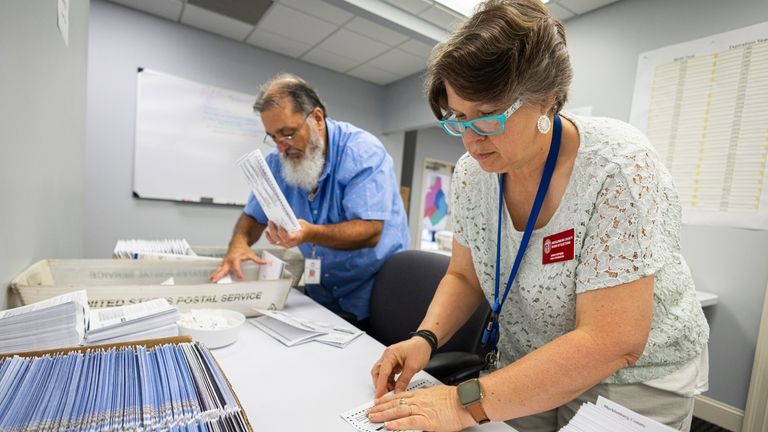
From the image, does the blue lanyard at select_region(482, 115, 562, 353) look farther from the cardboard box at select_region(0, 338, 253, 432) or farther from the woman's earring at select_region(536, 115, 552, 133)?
the cardboard box at select_region(0, 338, 253, 432)

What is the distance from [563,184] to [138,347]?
80 cm

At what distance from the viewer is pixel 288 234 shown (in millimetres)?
1151

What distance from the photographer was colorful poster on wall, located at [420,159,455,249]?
19.1 feet

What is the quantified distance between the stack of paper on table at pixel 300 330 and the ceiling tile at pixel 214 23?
2.94 m

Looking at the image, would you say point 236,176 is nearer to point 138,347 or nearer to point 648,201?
point 138,347

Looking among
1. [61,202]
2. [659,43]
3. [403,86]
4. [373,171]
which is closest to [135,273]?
[61,202]

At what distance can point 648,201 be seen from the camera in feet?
2.01

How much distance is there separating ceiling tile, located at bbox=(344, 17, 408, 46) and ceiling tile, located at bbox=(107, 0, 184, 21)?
1.33 m

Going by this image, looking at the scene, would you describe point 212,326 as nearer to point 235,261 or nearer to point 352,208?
point 235,261

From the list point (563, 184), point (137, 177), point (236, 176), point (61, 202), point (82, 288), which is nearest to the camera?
point (563, 184)

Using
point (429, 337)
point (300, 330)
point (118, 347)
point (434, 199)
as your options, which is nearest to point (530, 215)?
point (429, 337)

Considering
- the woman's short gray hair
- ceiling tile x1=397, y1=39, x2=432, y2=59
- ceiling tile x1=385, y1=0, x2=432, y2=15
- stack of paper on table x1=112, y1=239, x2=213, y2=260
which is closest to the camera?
the woman's short gray hair

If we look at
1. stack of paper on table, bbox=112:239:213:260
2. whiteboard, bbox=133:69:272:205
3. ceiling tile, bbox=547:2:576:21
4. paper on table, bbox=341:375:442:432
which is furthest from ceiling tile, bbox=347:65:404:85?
paper on table, bbox=341:375:442:432

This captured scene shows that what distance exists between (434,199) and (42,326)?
5626mm
